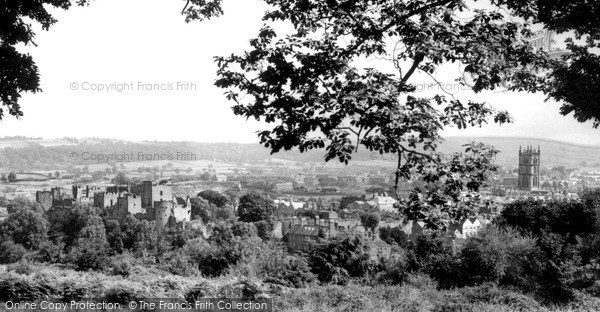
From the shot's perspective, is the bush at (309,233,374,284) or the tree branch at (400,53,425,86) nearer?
the tree branch at (400,53,425,86)

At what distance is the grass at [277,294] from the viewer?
7719 mm

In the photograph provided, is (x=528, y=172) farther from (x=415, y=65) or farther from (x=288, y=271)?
(x=415, y=65)

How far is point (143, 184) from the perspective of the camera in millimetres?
47812

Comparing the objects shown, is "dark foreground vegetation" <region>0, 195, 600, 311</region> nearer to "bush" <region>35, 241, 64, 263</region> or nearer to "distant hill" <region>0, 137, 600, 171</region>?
"bush" <region>35, 241, 64, 263</region>

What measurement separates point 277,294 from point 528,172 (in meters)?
48.9

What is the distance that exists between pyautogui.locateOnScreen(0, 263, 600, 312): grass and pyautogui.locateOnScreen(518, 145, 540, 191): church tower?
41.3 metres

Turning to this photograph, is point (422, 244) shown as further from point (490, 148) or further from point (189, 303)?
point (490, 148)

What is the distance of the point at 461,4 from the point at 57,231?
36586mm

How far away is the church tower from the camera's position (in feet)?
155

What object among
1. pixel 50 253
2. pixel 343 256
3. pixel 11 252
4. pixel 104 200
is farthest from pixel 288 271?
pixel 104 200

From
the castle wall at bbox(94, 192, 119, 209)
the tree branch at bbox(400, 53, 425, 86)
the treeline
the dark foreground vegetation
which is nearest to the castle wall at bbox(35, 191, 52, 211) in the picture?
the castle wall at bbox(94, 192, 119, 209)

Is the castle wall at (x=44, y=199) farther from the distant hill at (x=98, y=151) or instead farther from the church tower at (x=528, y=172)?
the church tower at (x=528, y=172)

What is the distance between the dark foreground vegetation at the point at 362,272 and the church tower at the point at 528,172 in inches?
880

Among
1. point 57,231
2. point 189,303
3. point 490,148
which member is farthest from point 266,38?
point 57,231
